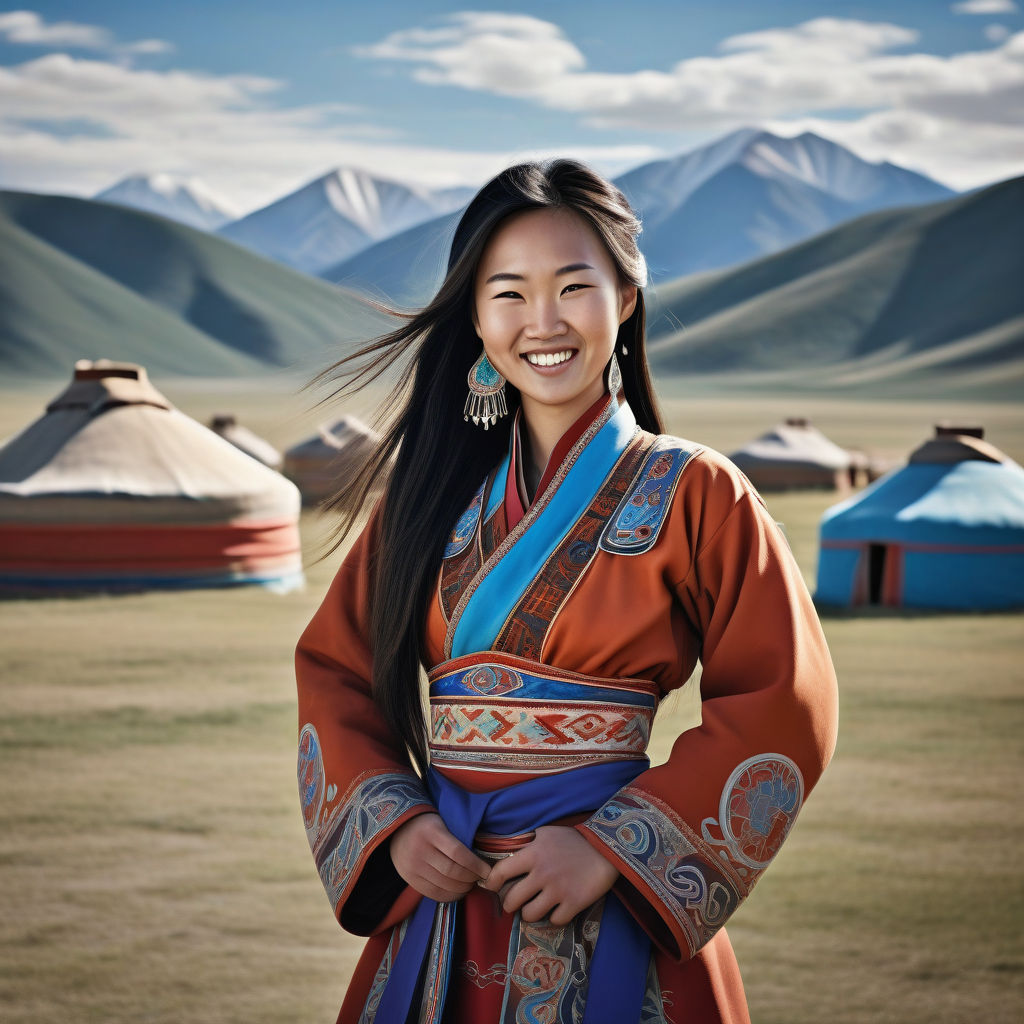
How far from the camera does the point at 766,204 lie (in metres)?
156

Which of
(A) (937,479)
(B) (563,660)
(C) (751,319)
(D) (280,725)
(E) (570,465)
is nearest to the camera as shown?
(B) (563,660)

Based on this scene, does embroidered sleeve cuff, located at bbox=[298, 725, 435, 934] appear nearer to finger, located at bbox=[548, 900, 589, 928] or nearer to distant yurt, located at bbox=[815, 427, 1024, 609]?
finger, located at bbox=[548, 900, 589, 928]

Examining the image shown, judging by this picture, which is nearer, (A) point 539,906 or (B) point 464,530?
(A) point 539,906

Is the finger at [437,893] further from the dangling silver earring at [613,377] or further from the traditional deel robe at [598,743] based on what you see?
the dangling silver earring at [613,377]

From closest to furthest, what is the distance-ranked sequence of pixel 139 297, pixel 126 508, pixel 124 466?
1. pixel 126 508
2. pixel 124 466
3. pixel 139 297

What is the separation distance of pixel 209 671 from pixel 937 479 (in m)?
5.12

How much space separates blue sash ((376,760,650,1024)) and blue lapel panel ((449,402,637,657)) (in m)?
0.18

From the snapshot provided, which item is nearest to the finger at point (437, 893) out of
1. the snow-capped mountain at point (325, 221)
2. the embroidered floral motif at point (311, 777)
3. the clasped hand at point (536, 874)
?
A: the clasped hand at point (536, 874)

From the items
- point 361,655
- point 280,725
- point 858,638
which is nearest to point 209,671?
point 280,725

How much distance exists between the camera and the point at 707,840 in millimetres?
1503

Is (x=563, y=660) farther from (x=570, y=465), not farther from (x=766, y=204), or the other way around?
(x=766, y=204)

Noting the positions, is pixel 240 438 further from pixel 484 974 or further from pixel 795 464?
pixel 484 974

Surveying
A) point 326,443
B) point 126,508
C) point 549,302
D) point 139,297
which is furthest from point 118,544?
point 139,297

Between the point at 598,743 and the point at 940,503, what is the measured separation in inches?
309
